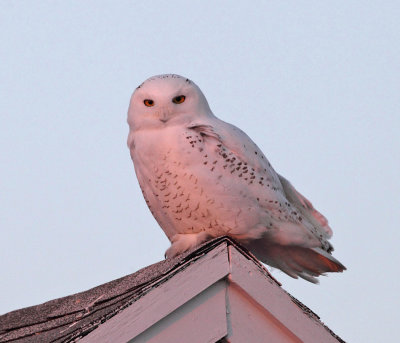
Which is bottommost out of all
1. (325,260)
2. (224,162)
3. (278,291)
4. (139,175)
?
(278,291)

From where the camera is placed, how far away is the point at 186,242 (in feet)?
13.7

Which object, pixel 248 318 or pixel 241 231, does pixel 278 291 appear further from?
pixel 241 231

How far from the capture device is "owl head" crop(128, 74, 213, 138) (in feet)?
14.5

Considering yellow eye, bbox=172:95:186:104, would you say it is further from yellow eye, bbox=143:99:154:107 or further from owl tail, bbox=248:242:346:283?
owl tail, bbox=248:242:346:283

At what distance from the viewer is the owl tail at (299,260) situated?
4.58m

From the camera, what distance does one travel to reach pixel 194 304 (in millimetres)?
2764

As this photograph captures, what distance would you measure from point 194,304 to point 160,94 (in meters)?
A: 1.86

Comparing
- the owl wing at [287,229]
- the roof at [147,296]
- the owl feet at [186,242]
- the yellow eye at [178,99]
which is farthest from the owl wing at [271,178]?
the roof at [147,296]

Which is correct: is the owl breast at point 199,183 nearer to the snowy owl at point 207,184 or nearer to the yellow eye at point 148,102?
the snowy owl at point 207,184

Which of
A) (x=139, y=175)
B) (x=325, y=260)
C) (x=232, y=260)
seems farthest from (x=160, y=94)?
(x=232, y=260)

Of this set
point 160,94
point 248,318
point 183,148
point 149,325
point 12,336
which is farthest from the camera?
point 160,94

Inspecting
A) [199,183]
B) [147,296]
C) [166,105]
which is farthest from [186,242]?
[147,296]

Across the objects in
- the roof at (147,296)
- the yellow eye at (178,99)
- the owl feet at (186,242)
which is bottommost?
the roof at (147,296)

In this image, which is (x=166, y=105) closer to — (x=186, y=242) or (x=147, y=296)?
(x=186, y=242)
